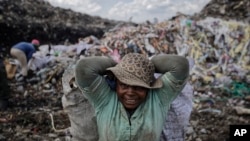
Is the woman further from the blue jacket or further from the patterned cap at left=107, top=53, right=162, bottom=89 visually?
the blue jacket

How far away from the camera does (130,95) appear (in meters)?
2.32

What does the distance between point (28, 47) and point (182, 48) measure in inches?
178

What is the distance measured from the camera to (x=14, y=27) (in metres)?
13.5

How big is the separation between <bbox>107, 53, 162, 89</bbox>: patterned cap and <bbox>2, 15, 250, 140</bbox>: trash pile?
5543 millimetres

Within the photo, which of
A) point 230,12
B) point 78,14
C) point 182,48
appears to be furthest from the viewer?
point 78,14

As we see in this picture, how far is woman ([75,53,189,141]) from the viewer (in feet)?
7.63

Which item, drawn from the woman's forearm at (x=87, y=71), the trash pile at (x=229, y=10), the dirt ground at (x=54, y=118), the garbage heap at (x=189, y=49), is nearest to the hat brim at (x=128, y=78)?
the woman's forearm at (x=87, y=71)

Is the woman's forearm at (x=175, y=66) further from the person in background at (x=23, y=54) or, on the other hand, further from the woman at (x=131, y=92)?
the person in background at (x=23, y=54)

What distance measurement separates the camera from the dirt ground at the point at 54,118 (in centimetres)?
546

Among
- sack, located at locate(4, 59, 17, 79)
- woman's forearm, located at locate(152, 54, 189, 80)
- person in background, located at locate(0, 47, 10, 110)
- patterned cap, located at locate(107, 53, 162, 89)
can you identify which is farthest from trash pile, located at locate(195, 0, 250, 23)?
patterned cap, located at locate(107, 53, 162, 89)

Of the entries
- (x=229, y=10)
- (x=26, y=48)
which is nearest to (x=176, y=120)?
(x=26, y=48)

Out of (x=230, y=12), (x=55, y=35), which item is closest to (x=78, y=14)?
(x=55, y=35)

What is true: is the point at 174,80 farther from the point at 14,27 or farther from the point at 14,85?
the point at 14,27

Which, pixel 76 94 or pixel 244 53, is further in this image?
pixel 244 53
